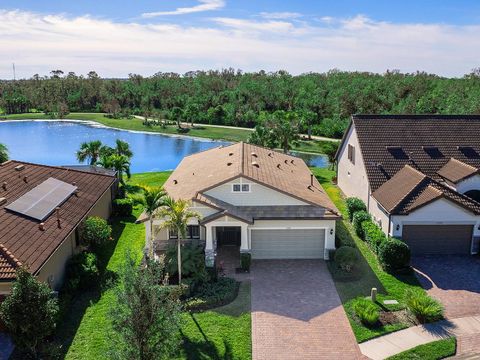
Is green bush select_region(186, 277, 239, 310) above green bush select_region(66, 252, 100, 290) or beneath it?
beneath

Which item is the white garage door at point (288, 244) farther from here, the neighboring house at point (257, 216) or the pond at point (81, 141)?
the pond at point (81, 141)

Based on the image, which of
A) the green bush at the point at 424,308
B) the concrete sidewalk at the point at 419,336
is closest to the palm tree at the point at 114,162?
the green bush at the point at 424,308

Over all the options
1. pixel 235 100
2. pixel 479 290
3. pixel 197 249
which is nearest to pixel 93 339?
pixel 197 249

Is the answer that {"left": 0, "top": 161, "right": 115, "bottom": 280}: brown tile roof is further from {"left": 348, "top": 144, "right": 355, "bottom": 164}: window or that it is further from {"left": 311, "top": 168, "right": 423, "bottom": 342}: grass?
{"left": 348, "top": 144, "right": 355, "bottom": 164}: window

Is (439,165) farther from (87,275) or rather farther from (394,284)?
(87,275)

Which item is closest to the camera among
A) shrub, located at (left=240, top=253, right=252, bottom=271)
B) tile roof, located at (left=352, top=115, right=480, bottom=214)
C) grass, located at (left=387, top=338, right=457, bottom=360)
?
grass, located at (left=387, top=338, right=457, bottom=360)

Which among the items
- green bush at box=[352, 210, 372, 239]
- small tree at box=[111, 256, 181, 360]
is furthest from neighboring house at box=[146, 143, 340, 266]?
small tree at box=[111, 256, 181, 360]

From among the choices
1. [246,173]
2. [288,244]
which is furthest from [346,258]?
[246,173]
